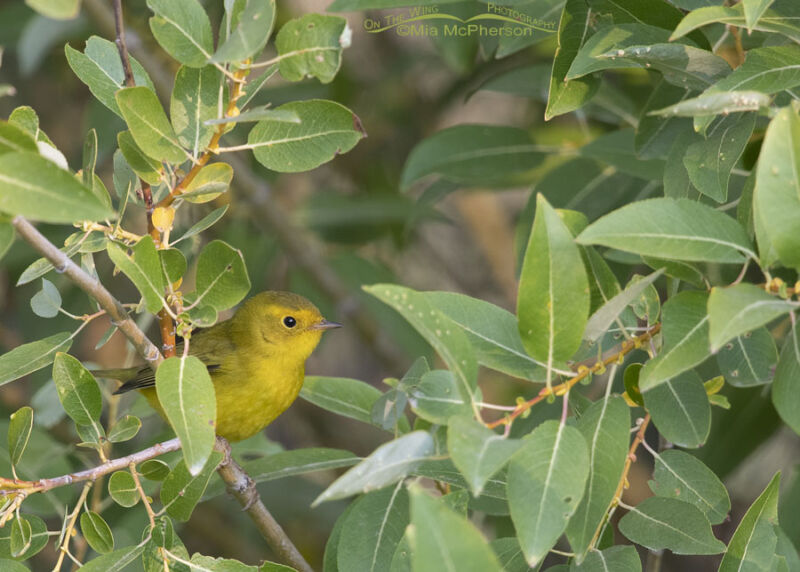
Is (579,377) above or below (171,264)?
below

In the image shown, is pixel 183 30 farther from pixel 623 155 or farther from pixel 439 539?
pixel 623 155

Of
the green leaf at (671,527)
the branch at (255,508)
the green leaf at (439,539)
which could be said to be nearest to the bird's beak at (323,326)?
the branch at (255,508)

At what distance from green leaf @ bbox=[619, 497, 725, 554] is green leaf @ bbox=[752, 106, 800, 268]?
1.98ft

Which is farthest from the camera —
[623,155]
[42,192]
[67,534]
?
[623,155]

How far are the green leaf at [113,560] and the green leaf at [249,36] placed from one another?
96 centimetres

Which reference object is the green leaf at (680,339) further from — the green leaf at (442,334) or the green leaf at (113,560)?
the green leaf at (113,560)

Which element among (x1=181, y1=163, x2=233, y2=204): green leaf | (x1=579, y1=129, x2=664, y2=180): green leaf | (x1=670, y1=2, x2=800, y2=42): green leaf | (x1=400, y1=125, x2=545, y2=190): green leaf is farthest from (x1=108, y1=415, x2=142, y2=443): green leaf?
(x1=579, y1=129, x2=664, y2=180): green leaf

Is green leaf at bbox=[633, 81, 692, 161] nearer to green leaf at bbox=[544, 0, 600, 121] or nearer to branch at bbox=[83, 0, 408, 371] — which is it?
green leaf at bbox=[544, 0, 600, 121]

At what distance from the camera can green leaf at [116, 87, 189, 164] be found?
1687 mm

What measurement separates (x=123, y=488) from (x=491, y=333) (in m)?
0.79

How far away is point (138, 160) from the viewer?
6.04 ft

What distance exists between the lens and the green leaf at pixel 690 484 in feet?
6.15

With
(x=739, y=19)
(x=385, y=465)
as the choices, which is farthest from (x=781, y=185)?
(x=385, y=465)

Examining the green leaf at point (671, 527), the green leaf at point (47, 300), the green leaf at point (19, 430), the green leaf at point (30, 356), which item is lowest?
the green leaf at point (671, 527)
